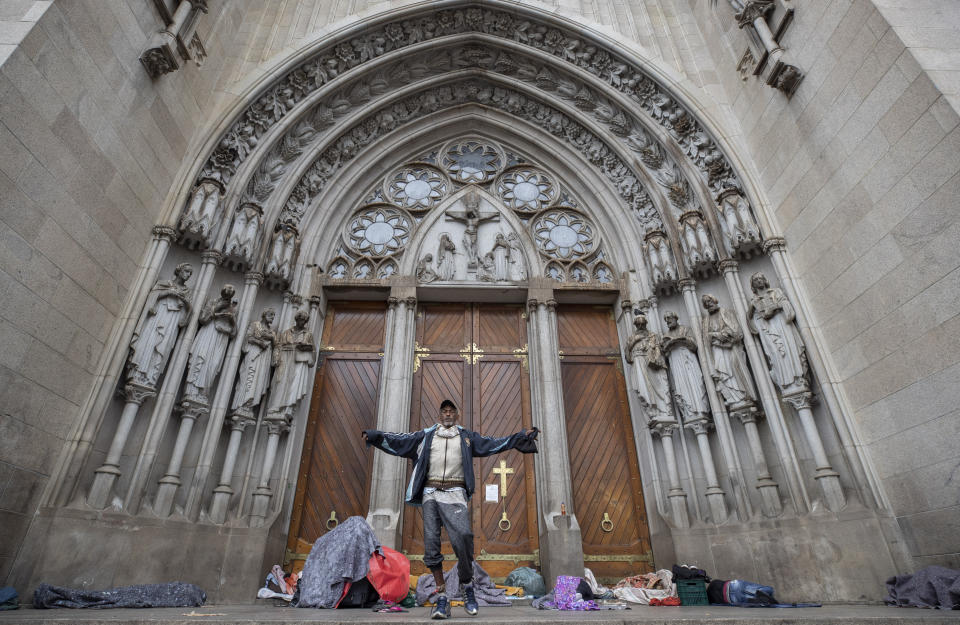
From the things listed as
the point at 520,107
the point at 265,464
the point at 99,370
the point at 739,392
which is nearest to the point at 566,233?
the point at 520,107

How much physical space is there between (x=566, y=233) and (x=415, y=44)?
163 inches

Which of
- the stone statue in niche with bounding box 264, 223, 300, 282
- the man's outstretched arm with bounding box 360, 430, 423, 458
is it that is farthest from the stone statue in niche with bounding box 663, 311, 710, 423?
the stone statue in niche with bounding box 264, 223, 300, 282

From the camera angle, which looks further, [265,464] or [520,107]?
[520,107]

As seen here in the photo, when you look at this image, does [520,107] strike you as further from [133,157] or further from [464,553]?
[464,553]

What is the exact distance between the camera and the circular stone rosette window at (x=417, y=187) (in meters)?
8.83

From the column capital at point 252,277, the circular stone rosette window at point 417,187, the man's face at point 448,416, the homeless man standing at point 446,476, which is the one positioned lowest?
the homeless man standing at point 446,476

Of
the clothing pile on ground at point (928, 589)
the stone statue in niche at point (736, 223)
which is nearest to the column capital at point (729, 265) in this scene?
the stone statue in niche at point (736, 223)

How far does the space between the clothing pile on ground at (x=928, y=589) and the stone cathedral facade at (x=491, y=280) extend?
32cm

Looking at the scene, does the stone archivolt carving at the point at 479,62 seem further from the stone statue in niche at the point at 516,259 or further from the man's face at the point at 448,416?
the man's face at the point at 448,416

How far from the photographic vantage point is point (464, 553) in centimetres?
363

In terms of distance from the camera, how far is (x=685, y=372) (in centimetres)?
650

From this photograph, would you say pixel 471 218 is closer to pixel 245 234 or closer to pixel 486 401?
pixel 486 401

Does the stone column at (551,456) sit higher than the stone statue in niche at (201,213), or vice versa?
the stone statue in niche at (201,213)

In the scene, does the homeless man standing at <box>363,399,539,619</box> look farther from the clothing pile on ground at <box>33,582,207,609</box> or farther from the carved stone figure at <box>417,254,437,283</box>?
the carved stone figure at <box>417,254,437,283</box>
